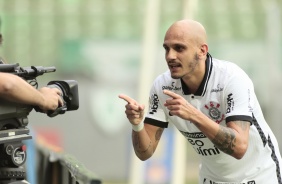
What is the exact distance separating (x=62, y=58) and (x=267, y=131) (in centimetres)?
1220

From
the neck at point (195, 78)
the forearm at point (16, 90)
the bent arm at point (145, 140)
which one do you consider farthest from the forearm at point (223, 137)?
the forearm at point (16, 90)

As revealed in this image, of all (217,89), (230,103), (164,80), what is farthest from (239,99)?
(164,80)

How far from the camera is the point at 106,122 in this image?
16.3 metres

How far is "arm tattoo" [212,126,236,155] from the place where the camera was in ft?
14.5

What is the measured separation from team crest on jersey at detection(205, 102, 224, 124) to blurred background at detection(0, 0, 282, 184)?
28.6 feet

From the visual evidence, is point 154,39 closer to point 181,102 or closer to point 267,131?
point 267,131

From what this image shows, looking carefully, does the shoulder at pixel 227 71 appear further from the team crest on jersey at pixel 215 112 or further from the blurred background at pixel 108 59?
the blurred background at pixel 108 59

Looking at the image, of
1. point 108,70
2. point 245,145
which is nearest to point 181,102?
point 245,145

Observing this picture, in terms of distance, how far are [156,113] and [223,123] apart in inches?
19.9

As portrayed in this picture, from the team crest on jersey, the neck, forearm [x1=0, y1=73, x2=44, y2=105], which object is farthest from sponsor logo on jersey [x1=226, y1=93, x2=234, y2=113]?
forearm [x1=0, y1=73, x2=44, y2=105]

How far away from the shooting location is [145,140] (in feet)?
16.3

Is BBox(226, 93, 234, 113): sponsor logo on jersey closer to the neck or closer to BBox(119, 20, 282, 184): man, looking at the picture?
BBox(119, 20, 282, 184): man

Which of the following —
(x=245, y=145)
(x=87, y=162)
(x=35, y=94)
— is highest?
(x=35, y=94)

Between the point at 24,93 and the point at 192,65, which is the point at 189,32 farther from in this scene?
the point at 24,93
